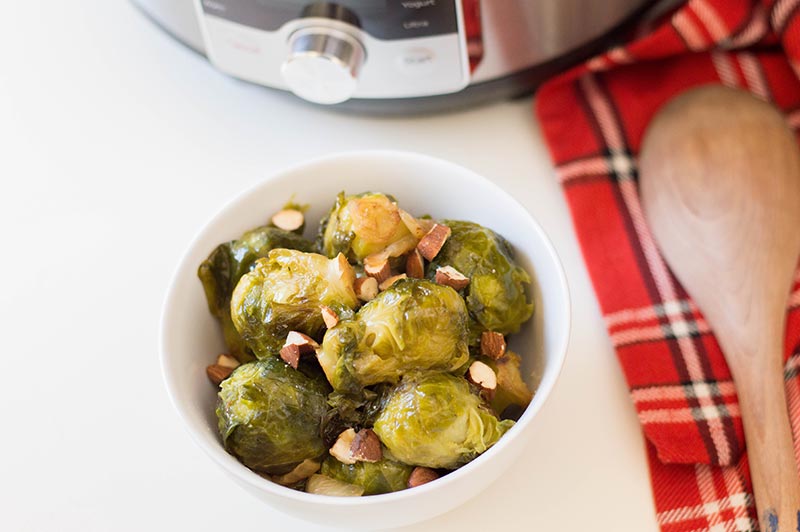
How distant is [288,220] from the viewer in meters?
0.91

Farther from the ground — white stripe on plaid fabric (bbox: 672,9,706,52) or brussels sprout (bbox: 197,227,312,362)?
white stripe on plaid fabric (bbox: 672,9,706,52)

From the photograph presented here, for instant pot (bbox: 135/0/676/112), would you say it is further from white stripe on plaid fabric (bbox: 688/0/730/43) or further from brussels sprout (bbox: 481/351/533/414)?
brussels sprout (bbox: 481/351/533/414)

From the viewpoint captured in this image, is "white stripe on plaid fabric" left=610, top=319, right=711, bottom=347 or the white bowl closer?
the white bowl

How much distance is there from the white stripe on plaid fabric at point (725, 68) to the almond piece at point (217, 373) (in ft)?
2.37

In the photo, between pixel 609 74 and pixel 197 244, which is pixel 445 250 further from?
pixel 609 74

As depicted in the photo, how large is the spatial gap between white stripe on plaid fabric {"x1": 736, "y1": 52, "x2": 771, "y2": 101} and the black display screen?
1.34 feet

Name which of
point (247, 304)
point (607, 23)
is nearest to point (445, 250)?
point (247, 304)

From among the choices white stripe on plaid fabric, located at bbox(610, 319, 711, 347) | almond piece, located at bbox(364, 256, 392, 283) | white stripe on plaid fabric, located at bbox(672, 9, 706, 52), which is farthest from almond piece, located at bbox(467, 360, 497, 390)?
white stripe on plaid fabric, located at bbox(672, 9, 706, 52)

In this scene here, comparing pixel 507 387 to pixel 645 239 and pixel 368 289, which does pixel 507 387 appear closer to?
pixel 368 289

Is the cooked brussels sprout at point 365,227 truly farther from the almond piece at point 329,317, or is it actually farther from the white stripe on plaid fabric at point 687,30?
the white stripe on plaid fabric at point 687,30

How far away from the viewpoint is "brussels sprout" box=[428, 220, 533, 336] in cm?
83

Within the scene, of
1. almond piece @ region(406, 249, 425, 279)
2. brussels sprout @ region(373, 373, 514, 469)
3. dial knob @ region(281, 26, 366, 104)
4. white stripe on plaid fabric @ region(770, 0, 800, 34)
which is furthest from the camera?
white stripe on plaid fabric @ region(770, 0, 800, 34)

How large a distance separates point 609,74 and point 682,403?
1.50 ft

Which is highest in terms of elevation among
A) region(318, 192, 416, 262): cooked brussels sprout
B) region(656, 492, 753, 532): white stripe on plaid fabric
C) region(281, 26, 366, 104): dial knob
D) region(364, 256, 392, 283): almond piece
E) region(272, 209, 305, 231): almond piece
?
region(281, 26, 366, 104): dial knob
